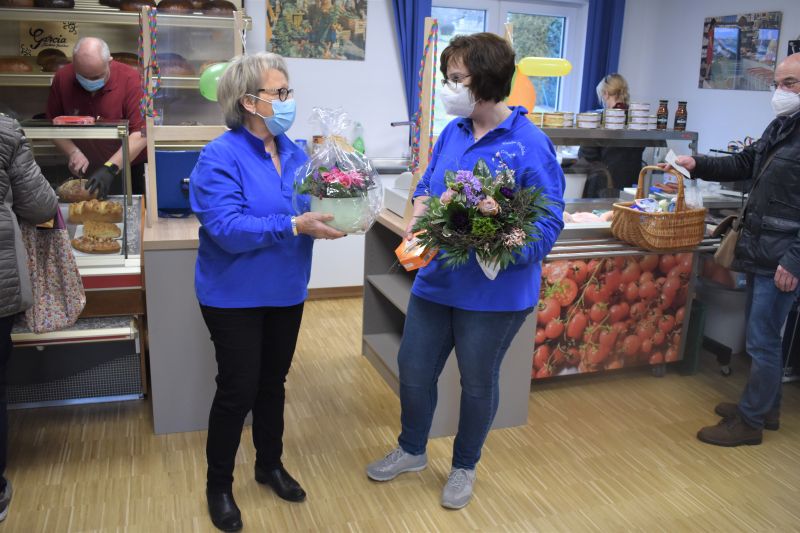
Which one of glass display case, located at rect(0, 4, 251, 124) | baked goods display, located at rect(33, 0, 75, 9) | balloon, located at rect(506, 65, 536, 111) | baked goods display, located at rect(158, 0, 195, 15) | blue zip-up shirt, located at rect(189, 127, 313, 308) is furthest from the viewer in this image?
baked goods display, located at rect(33, 0, 75, 9)

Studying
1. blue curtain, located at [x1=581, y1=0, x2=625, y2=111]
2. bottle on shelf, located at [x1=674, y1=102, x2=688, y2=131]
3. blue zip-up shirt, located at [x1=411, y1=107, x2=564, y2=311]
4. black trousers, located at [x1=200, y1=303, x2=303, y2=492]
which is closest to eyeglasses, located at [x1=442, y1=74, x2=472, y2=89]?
blue zip-up shirt, located at [x1=411, y1=107, x2=564, y2=311]

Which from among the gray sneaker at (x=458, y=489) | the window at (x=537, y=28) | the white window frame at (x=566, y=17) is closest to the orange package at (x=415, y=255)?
the gray sneaker at (x=458, y=489)

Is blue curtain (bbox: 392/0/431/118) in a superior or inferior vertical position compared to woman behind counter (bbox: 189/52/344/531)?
superior

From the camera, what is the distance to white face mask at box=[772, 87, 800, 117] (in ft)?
9.55

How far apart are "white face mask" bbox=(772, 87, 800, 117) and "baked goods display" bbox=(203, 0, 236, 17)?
Result: 8.19 feet

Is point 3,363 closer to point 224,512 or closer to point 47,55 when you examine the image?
point 224,512

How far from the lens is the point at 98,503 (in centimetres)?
257

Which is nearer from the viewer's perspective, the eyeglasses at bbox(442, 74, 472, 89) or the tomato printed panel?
the eyeglasses at bbox(442, 74, 472, 89)

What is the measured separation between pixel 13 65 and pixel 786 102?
3819mm

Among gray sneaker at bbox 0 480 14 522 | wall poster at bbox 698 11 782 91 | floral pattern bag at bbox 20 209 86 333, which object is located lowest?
gray sneaker at bbox 0 480 14 522

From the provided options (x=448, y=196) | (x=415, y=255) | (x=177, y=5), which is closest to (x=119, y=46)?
(x=177, y=5)

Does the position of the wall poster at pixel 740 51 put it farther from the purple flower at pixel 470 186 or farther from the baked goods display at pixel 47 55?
the baked goods display at pixel 47 55

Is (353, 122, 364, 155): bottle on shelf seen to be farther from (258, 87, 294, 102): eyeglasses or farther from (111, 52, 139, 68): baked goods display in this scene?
(258, 87, 294, 102): eyeglasses

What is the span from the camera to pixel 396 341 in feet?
12.8
